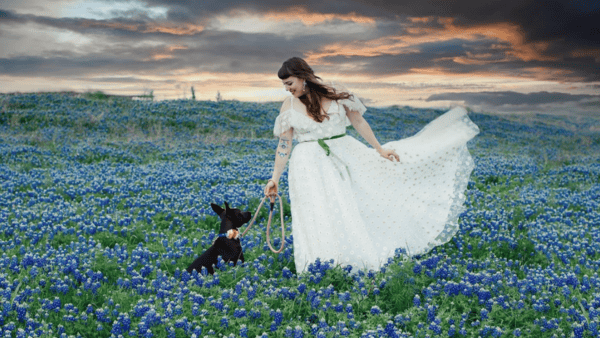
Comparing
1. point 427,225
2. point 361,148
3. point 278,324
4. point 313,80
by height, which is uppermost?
point 313,80

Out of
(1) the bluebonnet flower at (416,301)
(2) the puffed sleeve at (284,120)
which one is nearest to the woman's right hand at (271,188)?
(2) the puffed sleeve at (284,120)

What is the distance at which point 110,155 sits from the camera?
1481cm

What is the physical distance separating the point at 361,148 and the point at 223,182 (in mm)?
5608

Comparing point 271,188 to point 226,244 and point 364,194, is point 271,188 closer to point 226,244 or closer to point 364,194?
point 226,244

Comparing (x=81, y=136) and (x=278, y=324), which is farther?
(x=81, y=136)

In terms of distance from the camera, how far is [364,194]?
5.93m

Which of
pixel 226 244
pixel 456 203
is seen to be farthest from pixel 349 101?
pixel 226 244

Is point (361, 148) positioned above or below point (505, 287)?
above

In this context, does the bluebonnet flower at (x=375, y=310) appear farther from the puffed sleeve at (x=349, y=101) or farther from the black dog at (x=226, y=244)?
the puffed sleeve at (x=349, y=101)

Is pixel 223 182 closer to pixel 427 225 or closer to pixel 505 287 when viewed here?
pixel 427 225

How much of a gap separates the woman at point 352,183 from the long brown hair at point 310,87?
0.04 feet

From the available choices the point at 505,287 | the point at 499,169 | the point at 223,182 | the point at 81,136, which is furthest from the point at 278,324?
the point at 81,136

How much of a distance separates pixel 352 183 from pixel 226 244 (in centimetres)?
180

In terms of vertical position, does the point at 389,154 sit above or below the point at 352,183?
above
